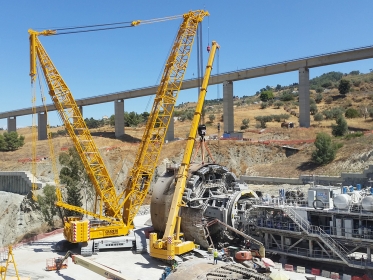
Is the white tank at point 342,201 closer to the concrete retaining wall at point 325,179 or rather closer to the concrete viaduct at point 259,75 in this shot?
the concrete retaining wall at point 325,179

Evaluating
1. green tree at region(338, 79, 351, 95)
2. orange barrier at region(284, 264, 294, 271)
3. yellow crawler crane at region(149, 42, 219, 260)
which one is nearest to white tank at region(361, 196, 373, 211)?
orange barrier at region(284, 264, 294, 271)

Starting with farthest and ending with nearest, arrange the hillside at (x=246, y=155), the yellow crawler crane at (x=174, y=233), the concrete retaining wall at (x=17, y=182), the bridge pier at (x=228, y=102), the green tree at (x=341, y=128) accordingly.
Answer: the bridge pier at (x=228, y=102)
the green tree at (x=341, y=128)
the concrete retaining wall at (x=17, y=182)
the hillside at (x=246, y=155)
the yellow crawler crane at (x=174, y=233)

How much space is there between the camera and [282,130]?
202 feet

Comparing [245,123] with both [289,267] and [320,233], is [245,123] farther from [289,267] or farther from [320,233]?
[320,233]

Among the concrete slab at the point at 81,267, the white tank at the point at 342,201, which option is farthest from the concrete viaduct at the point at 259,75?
the concrete slab at the point at 81,267

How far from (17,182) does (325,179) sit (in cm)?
3825

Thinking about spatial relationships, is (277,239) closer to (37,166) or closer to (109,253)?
(109,253)

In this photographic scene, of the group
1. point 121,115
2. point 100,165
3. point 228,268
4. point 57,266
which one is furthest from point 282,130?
point 228,268

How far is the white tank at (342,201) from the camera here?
19.8m

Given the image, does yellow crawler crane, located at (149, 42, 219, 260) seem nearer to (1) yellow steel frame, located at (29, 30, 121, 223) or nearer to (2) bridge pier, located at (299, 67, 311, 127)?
(1) yellow steel frame, located at (29, 30, 121, 223)

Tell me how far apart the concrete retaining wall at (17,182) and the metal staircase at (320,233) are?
34.2m

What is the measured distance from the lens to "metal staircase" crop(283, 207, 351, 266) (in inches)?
771

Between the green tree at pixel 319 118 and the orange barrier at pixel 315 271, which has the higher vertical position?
the green tree at pixel 319 118

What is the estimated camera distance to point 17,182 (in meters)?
49.4
